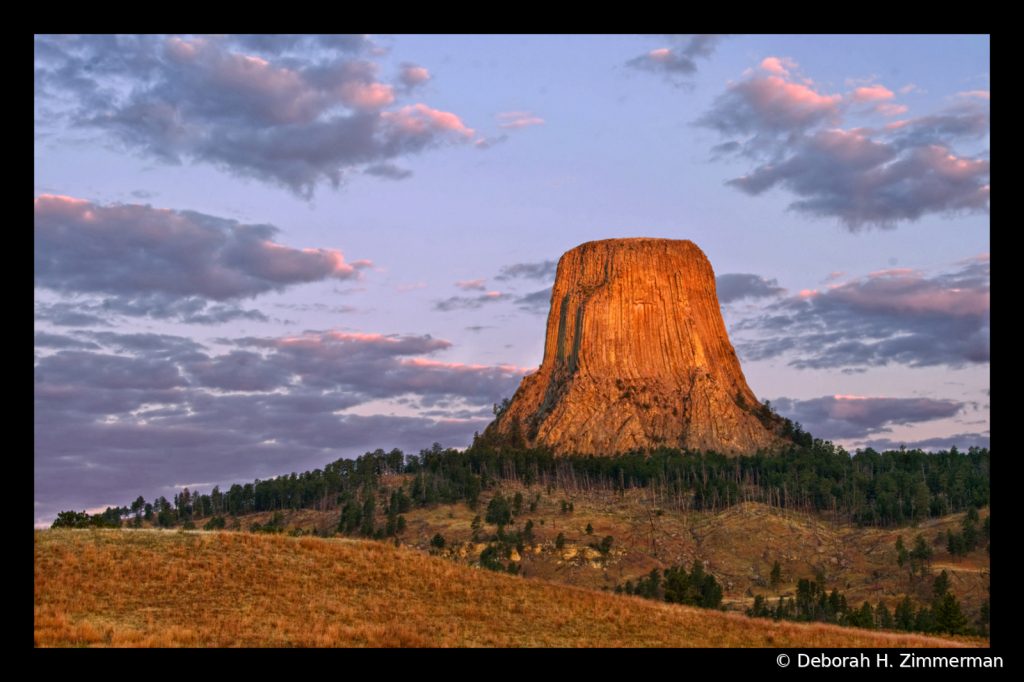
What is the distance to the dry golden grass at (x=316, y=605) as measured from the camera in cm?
3067

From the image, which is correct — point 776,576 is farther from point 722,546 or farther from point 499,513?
point 499,513

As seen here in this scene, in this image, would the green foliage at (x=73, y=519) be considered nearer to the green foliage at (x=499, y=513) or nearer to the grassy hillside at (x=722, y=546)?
the grassy hillside at (x=722, y=546)

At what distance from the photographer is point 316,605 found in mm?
34906

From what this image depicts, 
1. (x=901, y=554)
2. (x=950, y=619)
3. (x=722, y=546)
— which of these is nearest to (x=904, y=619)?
(x=950, y=619)

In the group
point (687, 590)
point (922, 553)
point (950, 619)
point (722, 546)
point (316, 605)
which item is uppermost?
point (316, 605)

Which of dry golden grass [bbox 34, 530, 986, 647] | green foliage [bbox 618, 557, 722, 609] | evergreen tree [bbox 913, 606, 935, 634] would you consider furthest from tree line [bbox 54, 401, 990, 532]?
dry golden grass [bbox 34, 530, 986, 647]

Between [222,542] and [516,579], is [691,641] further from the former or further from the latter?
[222,542]

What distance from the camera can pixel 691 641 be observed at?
33.8 meters
